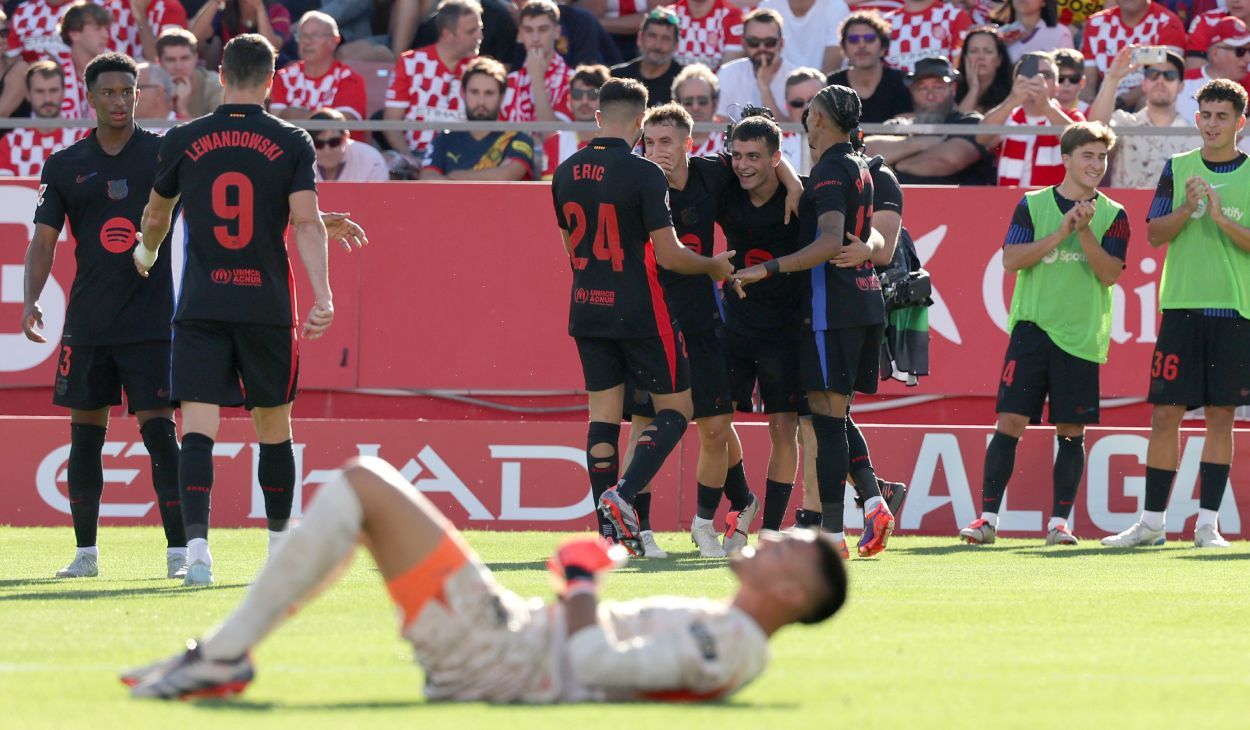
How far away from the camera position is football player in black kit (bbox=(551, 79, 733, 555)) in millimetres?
9797

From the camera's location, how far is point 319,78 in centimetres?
1602

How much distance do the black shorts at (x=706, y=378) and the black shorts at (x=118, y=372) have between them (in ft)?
8.51

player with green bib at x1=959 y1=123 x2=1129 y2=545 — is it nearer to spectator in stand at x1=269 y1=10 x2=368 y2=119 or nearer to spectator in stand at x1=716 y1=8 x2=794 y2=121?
spectator in stand at x1=716 y1=8 x2=794 y2=121

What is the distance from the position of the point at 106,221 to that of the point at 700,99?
583 cm

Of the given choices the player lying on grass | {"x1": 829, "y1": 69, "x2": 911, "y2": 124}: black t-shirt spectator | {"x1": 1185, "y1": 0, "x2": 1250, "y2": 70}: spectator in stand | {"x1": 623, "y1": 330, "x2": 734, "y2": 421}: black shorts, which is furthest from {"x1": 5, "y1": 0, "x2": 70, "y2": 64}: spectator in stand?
the player lying on grass

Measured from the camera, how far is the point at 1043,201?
475 inches

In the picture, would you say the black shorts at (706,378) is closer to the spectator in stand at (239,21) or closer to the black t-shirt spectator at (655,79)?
the black t-shirt spectator at (655,79)

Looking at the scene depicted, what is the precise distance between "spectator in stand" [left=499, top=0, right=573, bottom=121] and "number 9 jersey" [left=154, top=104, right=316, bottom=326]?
7.27 m

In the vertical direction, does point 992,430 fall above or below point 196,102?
below

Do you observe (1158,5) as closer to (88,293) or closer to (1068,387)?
(1068,387)

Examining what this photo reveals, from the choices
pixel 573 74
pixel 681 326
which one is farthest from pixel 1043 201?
pixel 573 74

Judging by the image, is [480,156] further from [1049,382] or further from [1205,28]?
[1205,28]

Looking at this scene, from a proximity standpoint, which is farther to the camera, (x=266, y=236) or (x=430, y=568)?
(x=266, y=236)

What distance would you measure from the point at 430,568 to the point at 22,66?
1271 centimetres
